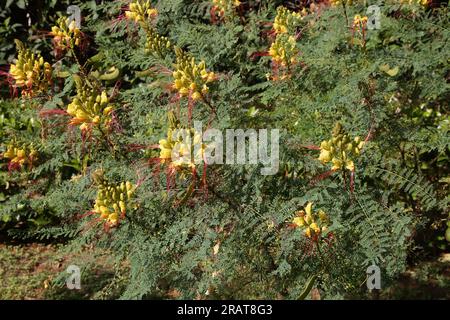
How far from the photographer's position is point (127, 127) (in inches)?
120

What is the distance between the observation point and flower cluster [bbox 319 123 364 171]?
2388 mm

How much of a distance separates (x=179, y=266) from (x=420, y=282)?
2.25 metres

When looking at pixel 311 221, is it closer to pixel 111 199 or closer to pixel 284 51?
pixel 111 199

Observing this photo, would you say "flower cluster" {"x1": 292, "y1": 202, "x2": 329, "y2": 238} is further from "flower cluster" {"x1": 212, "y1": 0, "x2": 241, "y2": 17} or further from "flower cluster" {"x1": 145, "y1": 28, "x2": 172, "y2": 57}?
"flower cluster" {"x1": 212, "y1": 0, "x2": 241, "y2": 17}

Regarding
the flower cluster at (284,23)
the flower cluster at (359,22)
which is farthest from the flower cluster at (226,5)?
the flower cluster at (359,22)

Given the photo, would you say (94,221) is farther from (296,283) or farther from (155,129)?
(296,283)

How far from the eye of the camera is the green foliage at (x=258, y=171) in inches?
100

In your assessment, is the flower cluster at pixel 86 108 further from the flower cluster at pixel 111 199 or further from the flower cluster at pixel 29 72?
the flower cluster at pixel 29 72

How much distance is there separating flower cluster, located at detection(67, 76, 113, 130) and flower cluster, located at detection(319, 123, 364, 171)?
1010mm

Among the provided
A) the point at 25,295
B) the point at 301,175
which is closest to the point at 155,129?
the point at 301,175

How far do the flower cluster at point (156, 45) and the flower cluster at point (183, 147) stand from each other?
0.92 meters

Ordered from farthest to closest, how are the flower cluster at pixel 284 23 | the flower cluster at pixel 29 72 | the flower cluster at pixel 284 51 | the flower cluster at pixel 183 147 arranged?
1. the flower cluster at pixel 284 23
2. the flower cluster at pixel 284 51
3. the flower cluster at pixel 29 72
4. the flower cluster at pixel 183 147

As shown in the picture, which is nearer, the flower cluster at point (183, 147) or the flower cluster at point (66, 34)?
the flower cluster at point (183, 147)
